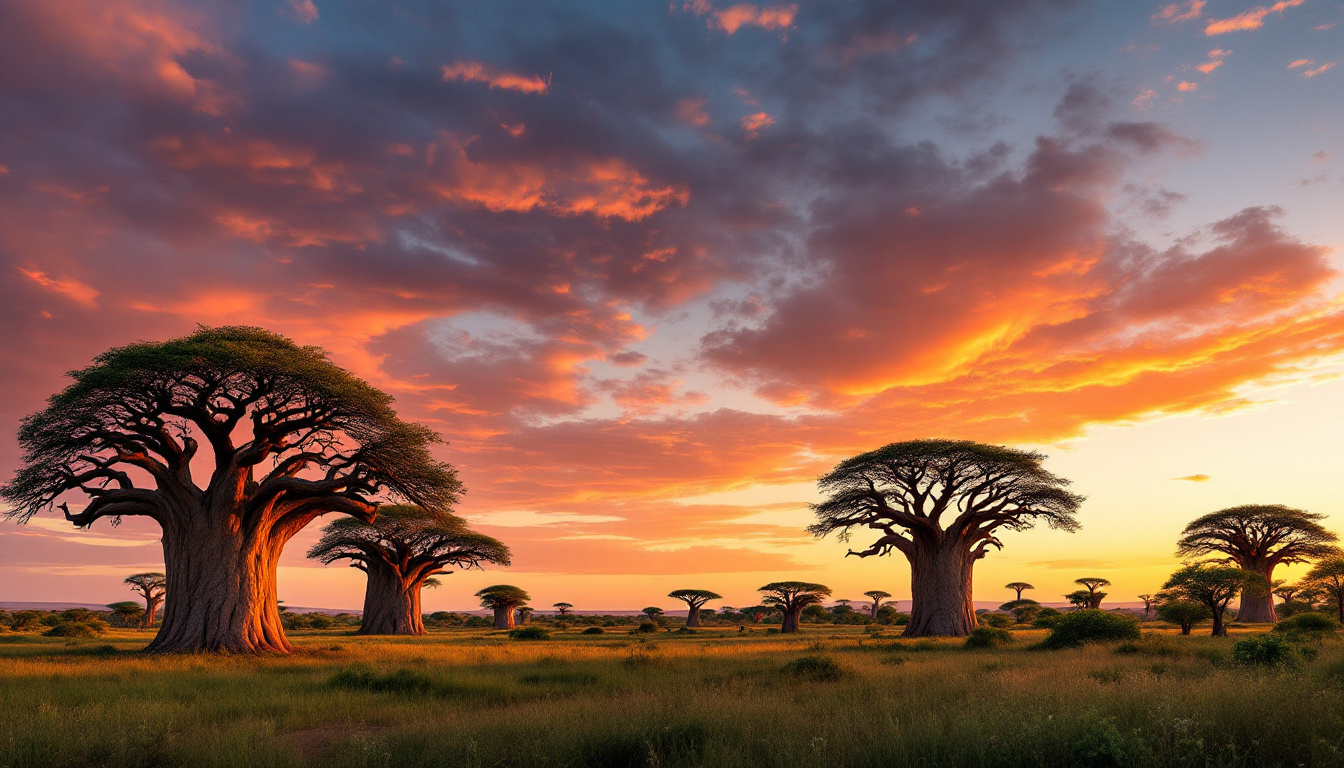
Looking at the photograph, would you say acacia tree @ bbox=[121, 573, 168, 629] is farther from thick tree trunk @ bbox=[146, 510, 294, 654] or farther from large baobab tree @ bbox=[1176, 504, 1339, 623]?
large baobab tree @ bbox=[1176, 504, 1339, 623]

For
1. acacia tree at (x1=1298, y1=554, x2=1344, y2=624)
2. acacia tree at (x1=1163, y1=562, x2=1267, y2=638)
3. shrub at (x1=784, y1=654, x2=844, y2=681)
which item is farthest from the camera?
acacia tree at (x1=1298, y1=554, x2=1344, y2=624)

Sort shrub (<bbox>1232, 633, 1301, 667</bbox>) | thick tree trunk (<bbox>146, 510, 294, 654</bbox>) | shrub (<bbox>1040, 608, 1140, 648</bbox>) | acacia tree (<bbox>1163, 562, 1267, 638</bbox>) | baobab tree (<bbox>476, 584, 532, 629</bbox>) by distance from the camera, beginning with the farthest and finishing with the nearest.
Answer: baobab tree (<bbox>476, 584, 532, 629</bbox>), acacia tree (<bbox>1163, 562, 1267, 638</bbox>), shrub (<bbox>1040, 608, 1140, 648</bbox>), thick tree trunk (<bbox>146, 510, 294, 654</bbox>), shrub (<bbox>1232, 633, 1301, 667</bbox>)

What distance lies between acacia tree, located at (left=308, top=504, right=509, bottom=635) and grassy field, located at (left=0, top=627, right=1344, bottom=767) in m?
34.8

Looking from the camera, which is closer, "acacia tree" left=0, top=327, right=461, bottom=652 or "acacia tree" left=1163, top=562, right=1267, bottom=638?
"acacia tree" left=0, top=327, right=461, bottom=652

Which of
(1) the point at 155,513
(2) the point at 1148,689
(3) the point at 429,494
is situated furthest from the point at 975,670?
(1) the point at 155,513

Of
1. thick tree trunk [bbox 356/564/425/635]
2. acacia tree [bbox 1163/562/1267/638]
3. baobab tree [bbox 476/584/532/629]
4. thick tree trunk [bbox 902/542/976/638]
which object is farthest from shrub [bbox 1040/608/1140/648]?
baobab tree [bbox 476/584/532/629]

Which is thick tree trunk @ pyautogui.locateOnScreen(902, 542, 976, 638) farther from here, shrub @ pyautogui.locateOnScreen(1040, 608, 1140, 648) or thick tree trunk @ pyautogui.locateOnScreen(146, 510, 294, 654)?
thick tree trunk @ pyautogui.locateOnScreen(146, 510, 294, 654)

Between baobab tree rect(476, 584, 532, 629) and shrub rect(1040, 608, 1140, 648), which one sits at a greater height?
shrub rect(1040, 608, 1140, 648)

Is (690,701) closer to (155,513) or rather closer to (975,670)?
(975,670)

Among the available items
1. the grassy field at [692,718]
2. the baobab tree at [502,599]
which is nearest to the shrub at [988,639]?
the grassy field at [692,718]

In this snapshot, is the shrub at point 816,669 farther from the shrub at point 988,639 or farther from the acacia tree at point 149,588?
the acacia tree at point 149,588

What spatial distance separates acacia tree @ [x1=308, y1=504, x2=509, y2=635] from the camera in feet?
172

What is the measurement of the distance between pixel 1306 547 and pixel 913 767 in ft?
251

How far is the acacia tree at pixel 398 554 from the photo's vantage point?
2068 inches
